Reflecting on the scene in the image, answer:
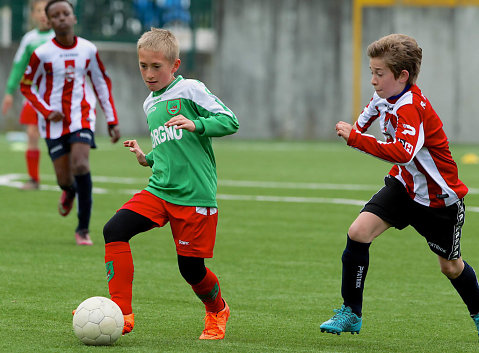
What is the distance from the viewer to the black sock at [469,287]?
5785mm

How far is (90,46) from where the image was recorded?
9.29 metres

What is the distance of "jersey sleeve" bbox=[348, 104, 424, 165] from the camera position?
520 centimetres

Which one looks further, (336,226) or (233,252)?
(336,226)

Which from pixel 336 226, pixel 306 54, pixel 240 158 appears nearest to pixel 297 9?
pixel 306 54

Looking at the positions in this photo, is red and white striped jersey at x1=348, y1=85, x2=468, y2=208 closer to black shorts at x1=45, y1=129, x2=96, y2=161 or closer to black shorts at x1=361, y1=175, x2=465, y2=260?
black shorts at x1=361, y1=175, x2=465, y2=260

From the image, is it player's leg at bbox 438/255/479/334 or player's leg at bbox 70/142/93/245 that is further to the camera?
player's leg at bbox 70/142/93/245

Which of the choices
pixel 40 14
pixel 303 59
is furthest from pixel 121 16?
pixel 40 14

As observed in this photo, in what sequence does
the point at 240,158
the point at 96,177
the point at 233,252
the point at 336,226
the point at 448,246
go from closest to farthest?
the point at 448,246, the point at 233,252, the point at 336,226, the point at 96,177, the point at 240,158

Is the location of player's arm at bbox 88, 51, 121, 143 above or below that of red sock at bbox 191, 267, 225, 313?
above

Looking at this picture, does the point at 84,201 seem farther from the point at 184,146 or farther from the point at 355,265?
the point at 355,265

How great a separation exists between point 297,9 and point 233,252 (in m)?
17.9

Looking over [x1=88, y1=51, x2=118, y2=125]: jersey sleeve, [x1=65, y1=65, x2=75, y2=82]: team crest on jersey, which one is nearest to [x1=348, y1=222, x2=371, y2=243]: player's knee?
[x1=88, y1=51, x2=118, y2=125]: jersey sleeve

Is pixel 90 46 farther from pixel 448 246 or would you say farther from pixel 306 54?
pixel 306 54

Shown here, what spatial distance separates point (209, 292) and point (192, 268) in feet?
0.68
